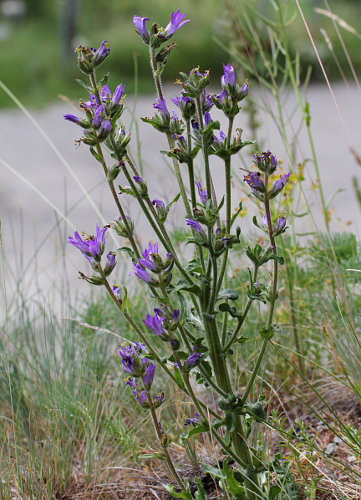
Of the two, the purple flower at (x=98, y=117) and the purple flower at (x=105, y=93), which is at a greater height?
the purple flower at (x=105, y=93)

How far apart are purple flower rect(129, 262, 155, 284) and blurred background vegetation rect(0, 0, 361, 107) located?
5.32 metres

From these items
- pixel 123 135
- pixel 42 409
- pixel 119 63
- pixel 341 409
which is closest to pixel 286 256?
pixel 341 409

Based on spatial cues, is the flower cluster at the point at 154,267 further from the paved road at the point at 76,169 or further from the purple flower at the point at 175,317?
the paved road at the point at 76,169

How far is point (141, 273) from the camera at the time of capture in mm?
817

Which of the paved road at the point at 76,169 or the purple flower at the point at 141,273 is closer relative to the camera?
the purple flower at the point at 141,273

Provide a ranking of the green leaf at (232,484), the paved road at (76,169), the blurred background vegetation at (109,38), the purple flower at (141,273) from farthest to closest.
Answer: the blurred background vegetation at (109,38)
the paved road at (76,169)
the green leaf at (232,484)
the purple flower at (141,273)

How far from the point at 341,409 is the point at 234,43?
1.07 metres

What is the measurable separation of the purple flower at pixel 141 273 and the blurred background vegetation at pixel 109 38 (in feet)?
17.5

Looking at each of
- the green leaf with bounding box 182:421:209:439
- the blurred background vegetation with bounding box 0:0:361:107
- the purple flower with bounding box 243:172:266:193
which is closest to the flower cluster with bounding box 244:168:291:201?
the purple flower with bounding box 243:172:266:193

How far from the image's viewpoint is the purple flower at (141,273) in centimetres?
81

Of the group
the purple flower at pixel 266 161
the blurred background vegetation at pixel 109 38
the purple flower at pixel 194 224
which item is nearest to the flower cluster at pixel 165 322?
the purple flower at pixel 194 224

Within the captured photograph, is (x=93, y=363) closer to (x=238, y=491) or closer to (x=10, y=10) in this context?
(x=238, y=491)

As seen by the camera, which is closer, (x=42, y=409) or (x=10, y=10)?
(x=42, y=409)

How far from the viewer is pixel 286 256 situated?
151cm
